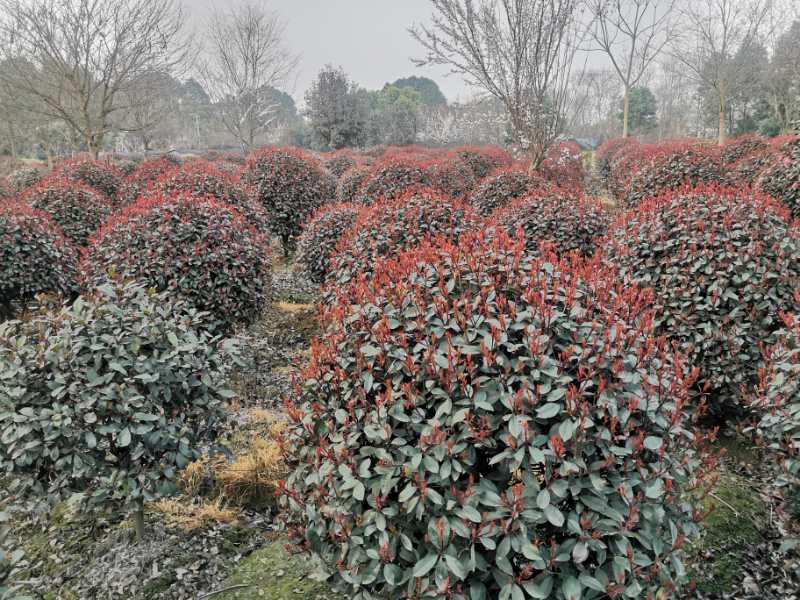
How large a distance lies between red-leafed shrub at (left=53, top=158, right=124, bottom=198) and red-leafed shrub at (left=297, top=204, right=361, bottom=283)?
526cm

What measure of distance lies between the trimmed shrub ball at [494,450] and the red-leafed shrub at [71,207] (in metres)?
6.55

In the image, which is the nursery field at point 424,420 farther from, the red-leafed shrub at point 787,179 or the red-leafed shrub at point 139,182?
the red-leafed shrub at point 139,182

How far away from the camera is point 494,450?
1.84 metres

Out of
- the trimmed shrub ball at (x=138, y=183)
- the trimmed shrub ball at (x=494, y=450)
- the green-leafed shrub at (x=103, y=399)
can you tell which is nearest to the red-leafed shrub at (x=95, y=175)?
the trimmed shrub ball at (x=138, y=183)

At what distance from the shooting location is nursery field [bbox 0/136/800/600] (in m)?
1.71

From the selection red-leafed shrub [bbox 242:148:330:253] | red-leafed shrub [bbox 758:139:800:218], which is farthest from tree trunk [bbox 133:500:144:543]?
red-leafed shrub [bbox 758:139:800:218]

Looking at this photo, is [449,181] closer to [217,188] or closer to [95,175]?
[217,188]

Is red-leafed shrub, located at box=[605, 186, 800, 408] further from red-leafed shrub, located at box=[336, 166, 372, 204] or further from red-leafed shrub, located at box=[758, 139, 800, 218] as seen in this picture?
red-leafed shrub, located at box=[336, 166, 372, 204]

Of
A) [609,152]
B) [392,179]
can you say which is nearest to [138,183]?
[392,179]

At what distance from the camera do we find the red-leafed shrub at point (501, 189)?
334 inches

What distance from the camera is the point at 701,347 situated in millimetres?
3639

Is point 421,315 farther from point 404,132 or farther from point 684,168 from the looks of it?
point 404,132

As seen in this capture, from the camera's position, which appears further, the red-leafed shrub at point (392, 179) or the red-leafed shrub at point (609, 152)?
the red-leafed shrub at point (609, 152)

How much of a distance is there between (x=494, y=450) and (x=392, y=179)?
724 cm
